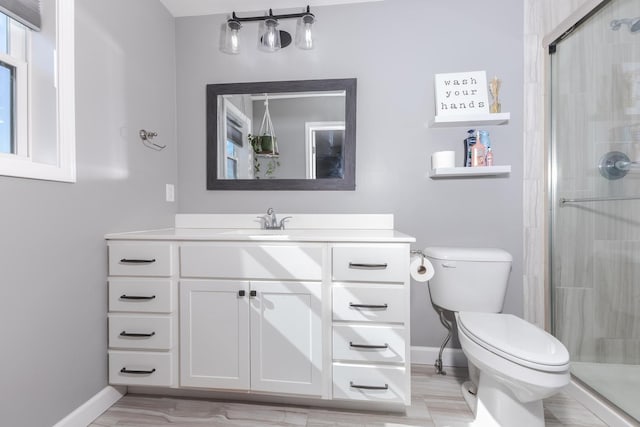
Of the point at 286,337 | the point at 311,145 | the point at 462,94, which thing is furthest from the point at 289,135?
the point at 286,337

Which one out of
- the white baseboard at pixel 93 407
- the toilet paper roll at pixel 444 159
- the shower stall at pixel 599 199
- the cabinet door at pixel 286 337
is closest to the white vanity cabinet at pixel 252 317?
the cabinet door at pixel 286 337

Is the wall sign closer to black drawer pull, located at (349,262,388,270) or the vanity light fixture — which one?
the vanity light fixture

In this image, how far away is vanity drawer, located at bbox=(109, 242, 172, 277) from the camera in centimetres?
142

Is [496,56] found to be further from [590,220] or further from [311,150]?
[311,150]

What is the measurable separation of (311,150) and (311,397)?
1.36 metres

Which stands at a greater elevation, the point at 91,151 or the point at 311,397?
the point at 91,151

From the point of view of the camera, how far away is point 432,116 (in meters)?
1.85

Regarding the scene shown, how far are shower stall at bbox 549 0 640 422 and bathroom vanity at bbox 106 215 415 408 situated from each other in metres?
1.05

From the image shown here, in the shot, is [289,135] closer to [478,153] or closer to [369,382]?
[478,153]

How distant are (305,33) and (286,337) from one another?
1732 mm

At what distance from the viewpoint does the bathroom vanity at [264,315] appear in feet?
4.38

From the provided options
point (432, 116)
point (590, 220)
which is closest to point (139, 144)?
point (432, 116)

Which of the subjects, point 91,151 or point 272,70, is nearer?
point 91,151

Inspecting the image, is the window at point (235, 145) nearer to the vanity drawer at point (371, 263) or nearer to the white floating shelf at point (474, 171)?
the vanity drawer at point (371, 263)
